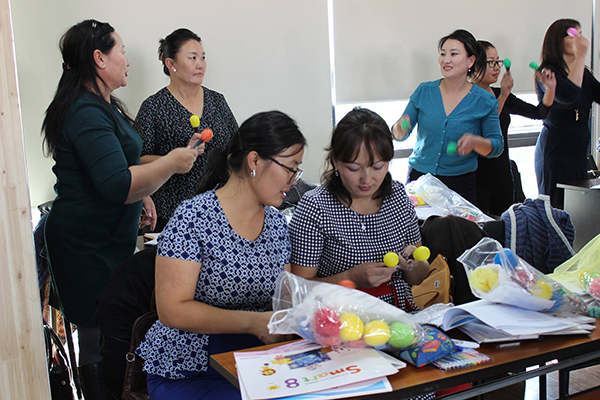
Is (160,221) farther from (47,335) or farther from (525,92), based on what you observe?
(525,92)

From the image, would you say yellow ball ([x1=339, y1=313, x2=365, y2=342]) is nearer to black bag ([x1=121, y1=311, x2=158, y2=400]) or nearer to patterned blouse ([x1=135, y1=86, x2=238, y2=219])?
black bag ([x1=121, y1=311, x2=158, y2=400])

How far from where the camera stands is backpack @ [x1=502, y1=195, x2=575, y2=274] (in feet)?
8.39

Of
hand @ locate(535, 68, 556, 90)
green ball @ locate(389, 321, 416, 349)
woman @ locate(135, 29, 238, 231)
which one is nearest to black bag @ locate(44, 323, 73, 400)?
woman @ locate(135, 29, 238, 231)

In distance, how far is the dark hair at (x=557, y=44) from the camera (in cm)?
396

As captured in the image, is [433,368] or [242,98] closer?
[433,368]

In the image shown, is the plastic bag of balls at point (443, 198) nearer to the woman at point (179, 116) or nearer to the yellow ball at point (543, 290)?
the woman at point (179, 116)

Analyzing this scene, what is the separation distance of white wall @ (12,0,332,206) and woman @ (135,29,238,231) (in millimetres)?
790

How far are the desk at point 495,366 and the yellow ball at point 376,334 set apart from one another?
0.08 metres

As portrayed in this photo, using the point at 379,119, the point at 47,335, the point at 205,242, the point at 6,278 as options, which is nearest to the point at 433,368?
the point at 205,242

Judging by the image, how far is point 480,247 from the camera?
1.60 metres

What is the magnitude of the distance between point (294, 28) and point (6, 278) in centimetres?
301

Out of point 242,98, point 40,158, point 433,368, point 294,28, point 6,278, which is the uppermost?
point 294,28

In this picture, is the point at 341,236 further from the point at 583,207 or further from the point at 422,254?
the point at 583,207

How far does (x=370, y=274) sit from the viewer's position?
5.69 ft
